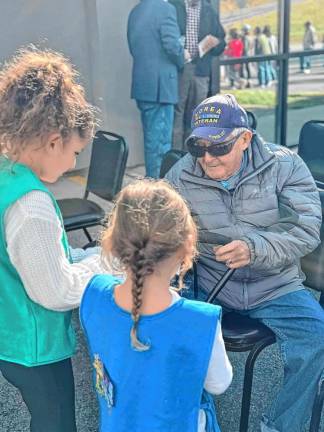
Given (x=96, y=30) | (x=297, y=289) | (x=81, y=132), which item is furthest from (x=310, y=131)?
(x=96, y=30)

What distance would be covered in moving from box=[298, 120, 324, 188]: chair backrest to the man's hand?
48.7 inches

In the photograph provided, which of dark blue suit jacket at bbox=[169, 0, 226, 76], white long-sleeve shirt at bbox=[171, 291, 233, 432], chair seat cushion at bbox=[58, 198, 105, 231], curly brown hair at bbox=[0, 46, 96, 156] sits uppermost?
dark blue suit jacket at bbox=[169, 0, 226, 76]

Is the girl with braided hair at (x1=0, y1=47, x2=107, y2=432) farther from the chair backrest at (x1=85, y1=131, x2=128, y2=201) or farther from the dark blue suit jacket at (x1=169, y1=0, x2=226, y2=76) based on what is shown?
the dark blue suit jacket at (x1=169, y1=0, x2=226, y2=76)

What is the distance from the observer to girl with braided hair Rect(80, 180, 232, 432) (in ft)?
4.31

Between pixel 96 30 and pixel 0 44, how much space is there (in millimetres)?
887

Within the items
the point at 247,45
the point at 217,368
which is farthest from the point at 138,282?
the point at 247,45

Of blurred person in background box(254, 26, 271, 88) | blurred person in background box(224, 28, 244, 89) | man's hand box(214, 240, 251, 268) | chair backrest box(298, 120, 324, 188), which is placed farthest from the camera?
blurred person in background box(254, 26, 271, 88)

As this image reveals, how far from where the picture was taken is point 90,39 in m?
5.54

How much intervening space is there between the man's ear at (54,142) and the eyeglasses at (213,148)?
2.40ft

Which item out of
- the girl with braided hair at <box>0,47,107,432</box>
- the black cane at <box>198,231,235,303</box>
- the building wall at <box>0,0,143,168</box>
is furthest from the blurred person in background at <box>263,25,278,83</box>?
the girl with braided hair at <box>0,47,107,432</box>

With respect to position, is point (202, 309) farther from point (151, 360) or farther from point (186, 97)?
point (186, 97)

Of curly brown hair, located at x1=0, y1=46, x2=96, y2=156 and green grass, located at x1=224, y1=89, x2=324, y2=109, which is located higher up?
curly brown hair, located at x1=0, y1=46, x2=96, y2=156

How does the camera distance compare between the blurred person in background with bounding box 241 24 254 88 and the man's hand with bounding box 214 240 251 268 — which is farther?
the blurred person in background with bounding box 241 24 254 88

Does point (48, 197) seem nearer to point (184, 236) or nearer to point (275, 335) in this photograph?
point (184, 236)
